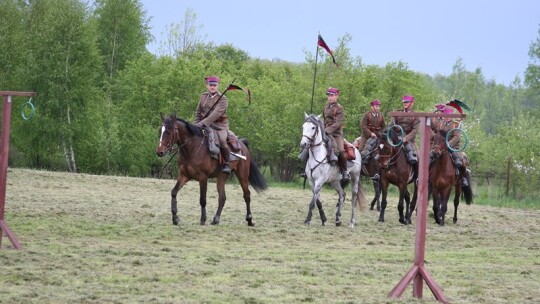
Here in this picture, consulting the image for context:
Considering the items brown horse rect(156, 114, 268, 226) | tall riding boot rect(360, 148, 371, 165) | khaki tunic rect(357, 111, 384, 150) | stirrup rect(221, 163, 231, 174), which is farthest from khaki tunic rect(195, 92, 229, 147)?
khaki tunic rect(357, 111, 384, 150)

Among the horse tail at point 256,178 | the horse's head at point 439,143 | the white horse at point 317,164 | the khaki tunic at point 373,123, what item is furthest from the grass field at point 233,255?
the khaki tunic at point 373,123

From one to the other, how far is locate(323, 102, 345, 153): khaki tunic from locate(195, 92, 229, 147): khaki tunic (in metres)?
2.39

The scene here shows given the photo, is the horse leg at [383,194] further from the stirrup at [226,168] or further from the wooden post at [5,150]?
the wooden post at [5,150]

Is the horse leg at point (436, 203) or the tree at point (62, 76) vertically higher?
the tree at point (62, 76)

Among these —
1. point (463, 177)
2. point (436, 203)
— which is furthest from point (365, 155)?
point (463, 177)

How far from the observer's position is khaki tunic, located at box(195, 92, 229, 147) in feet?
64.7

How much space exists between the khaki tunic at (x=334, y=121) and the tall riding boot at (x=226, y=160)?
8.01ft

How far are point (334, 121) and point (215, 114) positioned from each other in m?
2.91

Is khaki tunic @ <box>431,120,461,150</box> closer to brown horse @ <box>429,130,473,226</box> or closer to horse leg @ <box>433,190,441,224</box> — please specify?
brown horse @ <box>429,130,473,226</box>

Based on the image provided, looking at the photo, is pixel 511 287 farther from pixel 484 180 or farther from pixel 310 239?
pixel 484 180

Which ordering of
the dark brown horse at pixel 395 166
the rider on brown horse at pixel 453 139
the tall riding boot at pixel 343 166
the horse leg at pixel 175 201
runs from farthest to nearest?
the rider on brown horse at pixel 453 139 < the dark brown horse at pixel 395 166 < the tall riding boot at pixel 343 166 < the horse leg at pixel 175 201

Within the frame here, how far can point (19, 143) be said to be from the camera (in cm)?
5353

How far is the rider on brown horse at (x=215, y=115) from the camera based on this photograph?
19.8 m

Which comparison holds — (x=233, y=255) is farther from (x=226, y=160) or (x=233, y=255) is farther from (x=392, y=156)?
(x=392, y=156)
